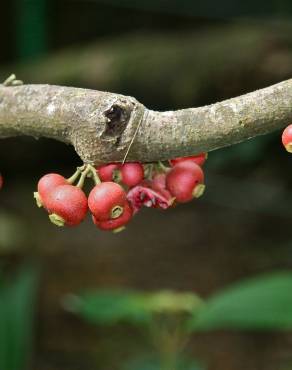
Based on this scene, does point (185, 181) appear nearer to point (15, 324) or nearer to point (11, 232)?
point (15, 324)

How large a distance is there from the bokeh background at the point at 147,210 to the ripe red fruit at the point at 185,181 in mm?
2981

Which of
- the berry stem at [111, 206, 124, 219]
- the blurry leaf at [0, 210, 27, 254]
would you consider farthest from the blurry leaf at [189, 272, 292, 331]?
the blurry leaf at [0, 210, 27, 254]

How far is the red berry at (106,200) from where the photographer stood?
3.84 ft

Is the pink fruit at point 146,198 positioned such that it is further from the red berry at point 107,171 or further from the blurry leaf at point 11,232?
the blurry leaf at point 11,232

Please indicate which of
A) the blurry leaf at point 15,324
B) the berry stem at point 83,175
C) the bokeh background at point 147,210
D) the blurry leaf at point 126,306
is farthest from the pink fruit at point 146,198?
the bokeh background at point 147,210

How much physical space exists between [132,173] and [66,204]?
5.8 inches

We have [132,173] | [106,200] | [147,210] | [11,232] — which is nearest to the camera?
[106,200]

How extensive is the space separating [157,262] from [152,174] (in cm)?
384

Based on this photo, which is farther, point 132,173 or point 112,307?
point 112,307

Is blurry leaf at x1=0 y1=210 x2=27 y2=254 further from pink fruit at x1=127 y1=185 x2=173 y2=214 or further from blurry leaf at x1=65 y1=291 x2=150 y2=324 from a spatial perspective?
pink fruit at x1=127 y1=185 x2=173 y2=214

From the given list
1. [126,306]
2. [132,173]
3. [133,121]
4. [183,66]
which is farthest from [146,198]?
[183,66]

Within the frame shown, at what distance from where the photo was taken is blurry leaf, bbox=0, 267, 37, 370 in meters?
3.05

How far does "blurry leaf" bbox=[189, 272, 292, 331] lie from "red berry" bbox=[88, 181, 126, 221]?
1.25 m

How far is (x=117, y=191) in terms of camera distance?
1.18m
